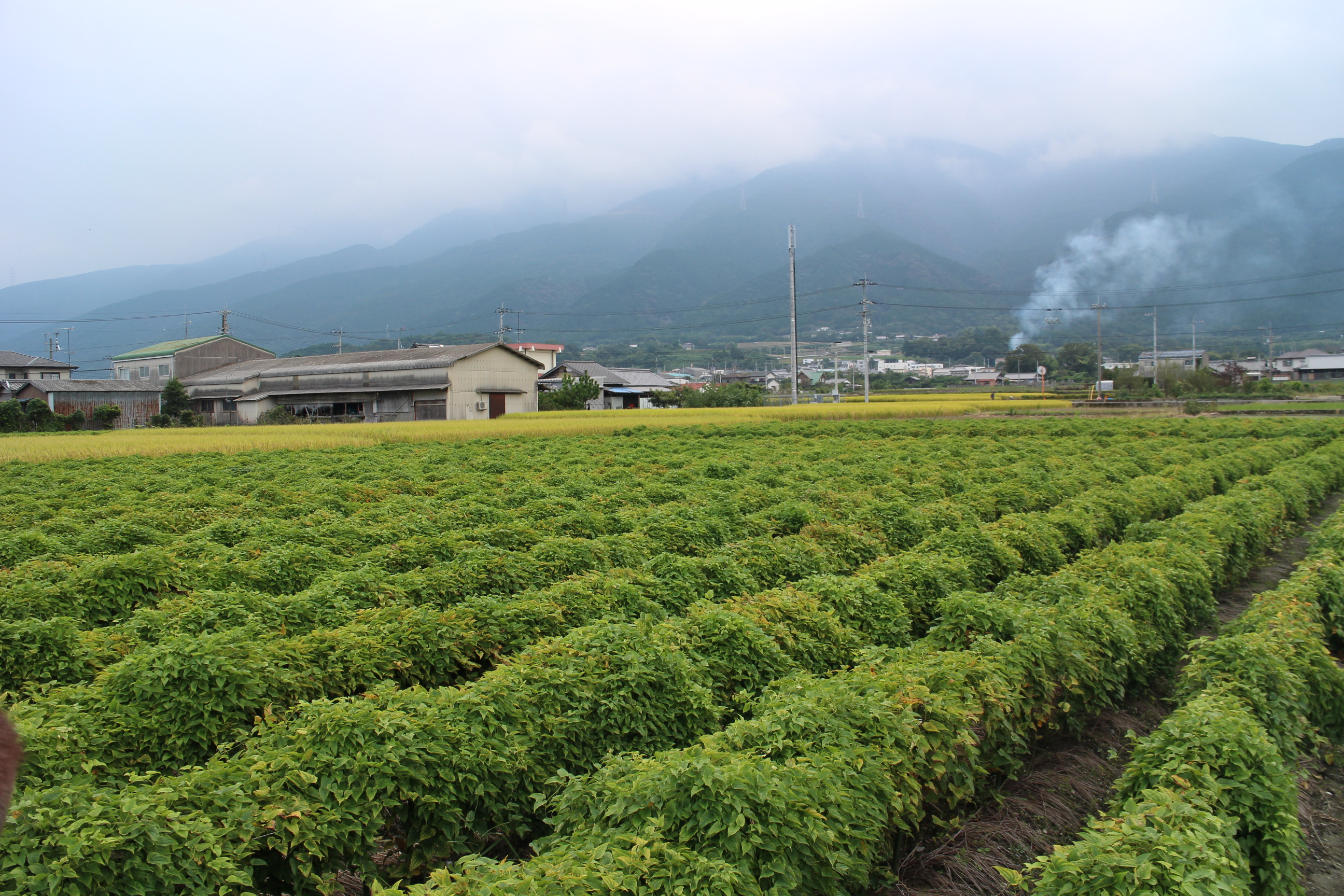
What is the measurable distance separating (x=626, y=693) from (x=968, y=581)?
6031mm

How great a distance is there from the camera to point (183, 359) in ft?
245

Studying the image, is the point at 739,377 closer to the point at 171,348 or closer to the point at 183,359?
the point at 171,348

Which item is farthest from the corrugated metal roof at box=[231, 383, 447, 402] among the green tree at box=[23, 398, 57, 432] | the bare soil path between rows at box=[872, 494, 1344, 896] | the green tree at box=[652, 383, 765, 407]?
the bare soil path between rows at box=[872, 494, 1344, 896]

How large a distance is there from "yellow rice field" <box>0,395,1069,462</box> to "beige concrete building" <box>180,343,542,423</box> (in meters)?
6.22

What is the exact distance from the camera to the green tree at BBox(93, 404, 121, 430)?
5772 centimetres

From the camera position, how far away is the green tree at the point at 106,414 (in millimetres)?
57719

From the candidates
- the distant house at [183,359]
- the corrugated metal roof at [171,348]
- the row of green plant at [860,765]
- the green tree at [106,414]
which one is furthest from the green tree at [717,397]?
the row of green plant at [860,765]

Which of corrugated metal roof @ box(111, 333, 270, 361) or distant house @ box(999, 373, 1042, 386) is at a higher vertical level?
corrugated metal roof @ box(111, 333, 270, 361)

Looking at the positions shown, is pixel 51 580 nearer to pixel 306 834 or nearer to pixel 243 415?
pixel 306 834

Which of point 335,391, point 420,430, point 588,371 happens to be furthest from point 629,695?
point 588,371

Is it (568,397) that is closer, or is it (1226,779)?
(1226,779)

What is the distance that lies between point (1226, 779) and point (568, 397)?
68.8 m

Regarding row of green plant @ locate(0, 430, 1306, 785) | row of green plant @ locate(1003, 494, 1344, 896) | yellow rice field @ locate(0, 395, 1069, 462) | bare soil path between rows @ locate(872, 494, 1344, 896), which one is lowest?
bare soil path between rows @ locate(872, 494, 1344, 896)

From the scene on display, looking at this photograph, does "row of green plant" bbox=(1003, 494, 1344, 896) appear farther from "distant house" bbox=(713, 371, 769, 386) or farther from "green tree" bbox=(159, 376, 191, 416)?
"distant house" bbox=(713, 371, 769, 386)
